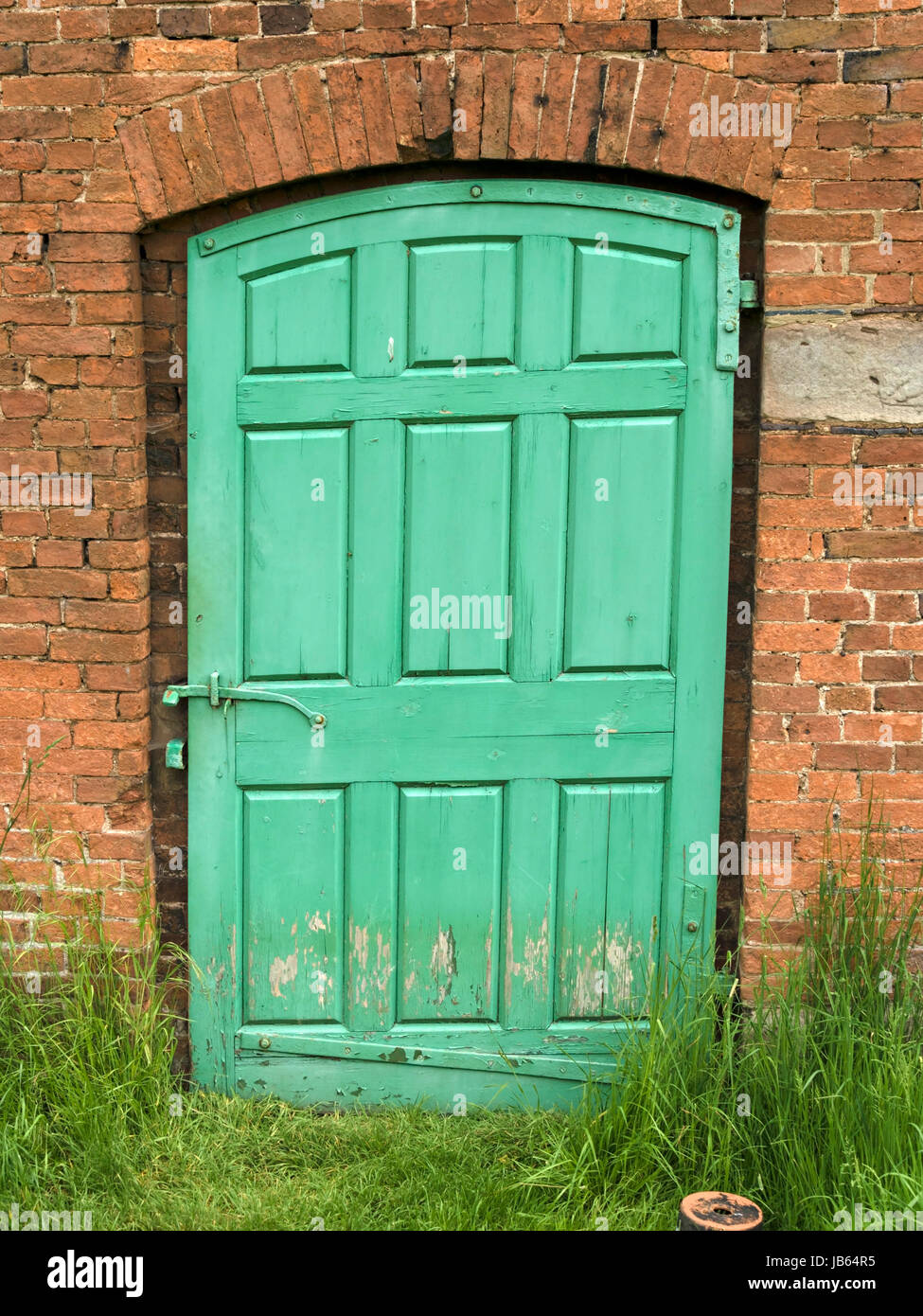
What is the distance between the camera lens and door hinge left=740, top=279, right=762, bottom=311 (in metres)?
3.45

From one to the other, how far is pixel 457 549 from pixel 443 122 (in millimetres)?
1176

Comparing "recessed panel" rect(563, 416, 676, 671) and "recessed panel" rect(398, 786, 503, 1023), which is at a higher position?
"recessed panel" rect(563, 416, 676, 671)

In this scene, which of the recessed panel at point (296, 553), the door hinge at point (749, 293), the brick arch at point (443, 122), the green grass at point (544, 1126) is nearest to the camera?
the green grass at point (544, 1126)

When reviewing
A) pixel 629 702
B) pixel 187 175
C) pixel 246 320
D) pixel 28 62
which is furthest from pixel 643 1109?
pixel 28 62

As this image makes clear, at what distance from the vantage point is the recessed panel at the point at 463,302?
11.4 feet

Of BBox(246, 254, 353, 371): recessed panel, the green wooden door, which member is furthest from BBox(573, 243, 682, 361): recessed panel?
BBox(246, 254, 353, 371): recessed panel

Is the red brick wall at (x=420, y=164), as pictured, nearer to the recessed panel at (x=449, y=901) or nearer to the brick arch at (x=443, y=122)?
the brick arch at (x=443, y=122)

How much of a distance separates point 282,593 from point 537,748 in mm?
886

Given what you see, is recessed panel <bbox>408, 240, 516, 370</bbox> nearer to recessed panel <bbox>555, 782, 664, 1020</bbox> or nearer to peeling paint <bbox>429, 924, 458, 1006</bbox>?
recessed panel <bbox>555, 782, 664, 1020</bbox>

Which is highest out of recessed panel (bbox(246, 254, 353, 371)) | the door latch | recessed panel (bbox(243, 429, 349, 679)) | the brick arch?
the brick arch

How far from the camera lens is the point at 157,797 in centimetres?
372

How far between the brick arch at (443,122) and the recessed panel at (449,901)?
182 cm

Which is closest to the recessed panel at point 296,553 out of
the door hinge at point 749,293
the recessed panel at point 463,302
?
the recessed panel at point 463,302

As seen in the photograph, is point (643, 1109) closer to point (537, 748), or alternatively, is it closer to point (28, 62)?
point (537, 748)
